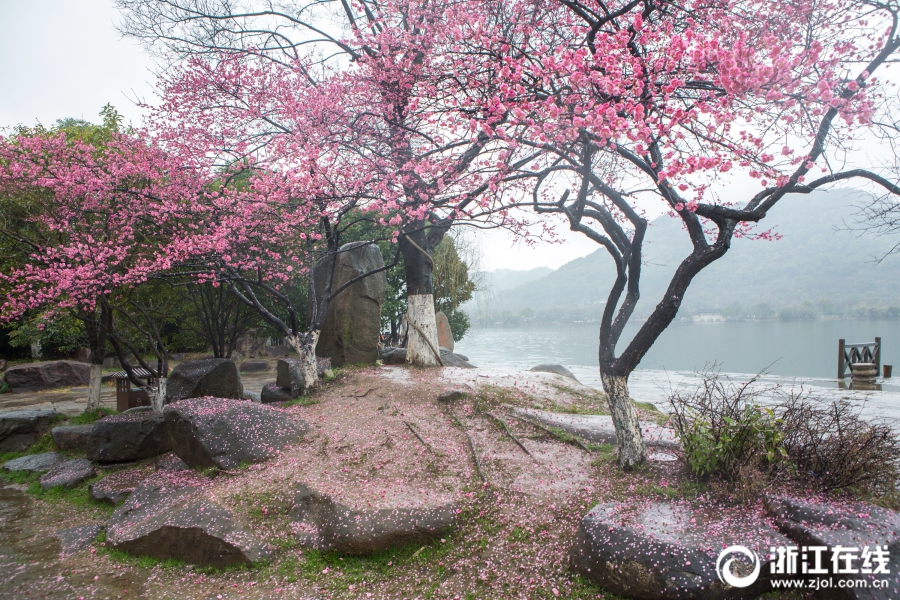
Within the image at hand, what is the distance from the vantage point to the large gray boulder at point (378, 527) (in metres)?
6.10

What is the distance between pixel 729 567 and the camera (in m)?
4.35

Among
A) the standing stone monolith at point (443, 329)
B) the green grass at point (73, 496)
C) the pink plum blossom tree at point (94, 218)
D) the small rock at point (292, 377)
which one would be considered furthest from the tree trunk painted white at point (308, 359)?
the standing stone monolith at point (443, 329)

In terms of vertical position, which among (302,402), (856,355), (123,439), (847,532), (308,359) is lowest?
(123,439)

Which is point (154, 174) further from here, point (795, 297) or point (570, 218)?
point (795, 297)

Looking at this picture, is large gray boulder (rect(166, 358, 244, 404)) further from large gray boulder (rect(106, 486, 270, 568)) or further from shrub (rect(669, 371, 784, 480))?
shrub (rect(669, 371, 784, 480))

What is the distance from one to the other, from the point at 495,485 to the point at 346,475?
2.23m

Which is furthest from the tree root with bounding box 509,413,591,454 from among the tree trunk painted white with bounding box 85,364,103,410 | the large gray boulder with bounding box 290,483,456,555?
the tree trunk painted white with bounding box 85,364,103,410

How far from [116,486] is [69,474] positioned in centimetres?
155

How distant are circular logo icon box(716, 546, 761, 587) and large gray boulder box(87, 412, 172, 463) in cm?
1015

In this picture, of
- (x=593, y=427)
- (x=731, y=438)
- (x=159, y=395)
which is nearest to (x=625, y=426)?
(x=731, y=438)

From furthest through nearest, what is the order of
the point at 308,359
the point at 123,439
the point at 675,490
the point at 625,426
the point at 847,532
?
1. the point at 308,359
2. the point at 123,439
3. the point at 625,426
4. the point at 675,490
5. the point at 847,532

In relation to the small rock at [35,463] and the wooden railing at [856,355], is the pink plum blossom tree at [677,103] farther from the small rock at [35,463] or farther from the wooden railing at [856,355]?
the wooden railing at [856,355]

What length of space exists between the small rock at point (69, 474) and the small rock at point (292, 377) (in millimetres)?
4268

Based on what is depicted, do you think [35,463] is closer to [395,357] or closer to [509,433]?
[395,357]
